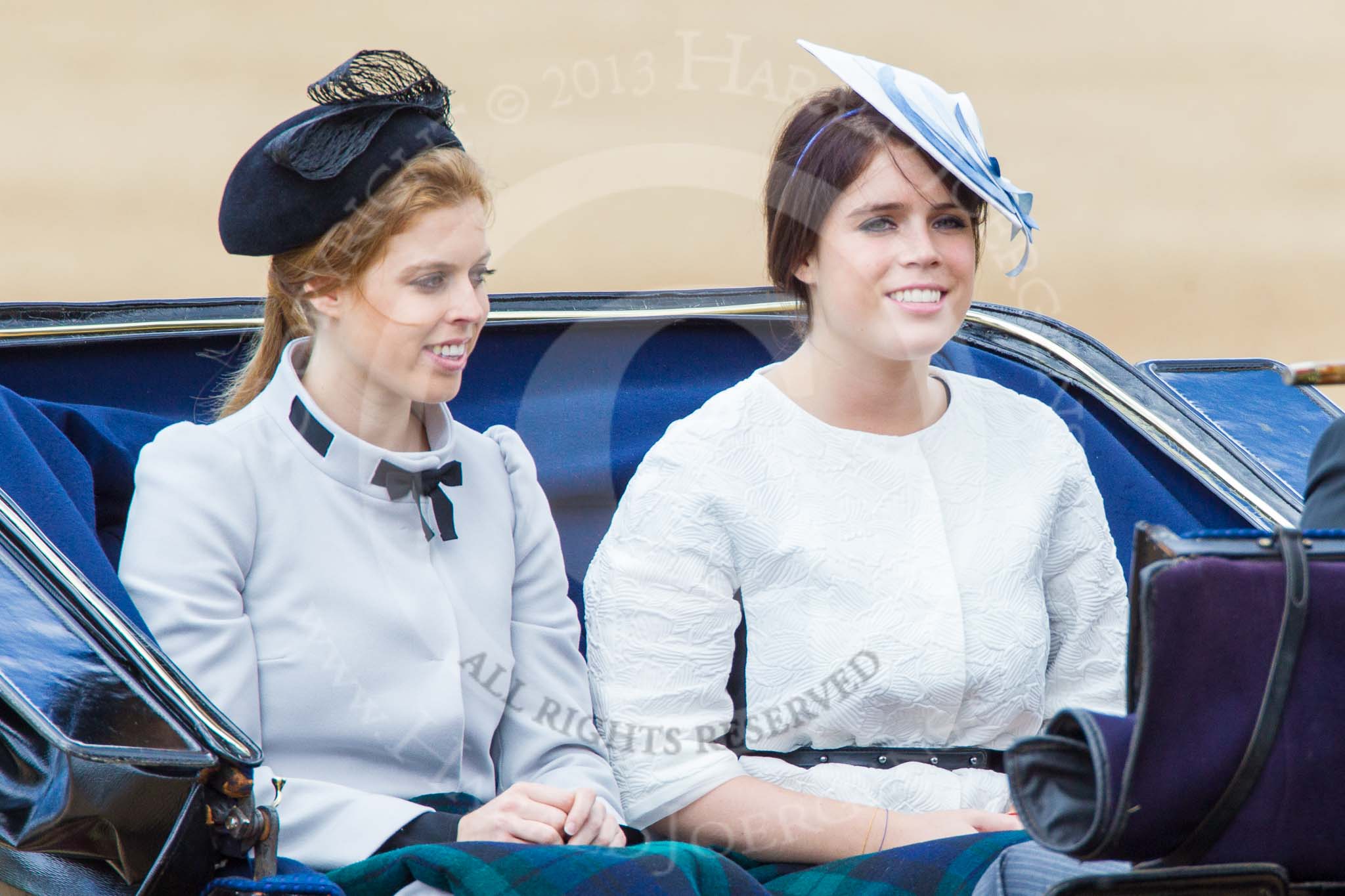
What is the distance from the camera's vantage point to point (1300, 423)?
2457 mm

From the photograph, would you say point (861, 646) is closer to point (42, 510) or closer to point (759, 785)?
point (759, 785)

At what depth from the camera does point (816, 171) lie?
1810mm

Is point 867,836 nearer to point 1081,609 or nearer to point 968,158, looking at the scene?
point 1081,609

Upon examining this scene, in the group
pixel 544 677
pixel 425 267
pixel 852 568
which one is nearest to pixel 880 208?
pixel 852 568

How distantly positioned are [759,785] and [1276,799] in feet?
2.10

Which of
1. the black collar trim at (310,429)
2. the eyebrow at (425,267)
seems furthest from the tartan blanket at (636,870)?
the eyebrow at (425,267)

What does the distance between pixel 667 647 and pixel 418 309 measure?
45 centimetres

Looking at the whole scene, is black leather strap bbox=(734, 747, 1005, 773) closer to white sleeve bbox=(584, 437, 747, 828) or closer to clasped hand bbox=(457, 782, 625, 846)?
white sleeve bbox=(584, 437, 747, 828)

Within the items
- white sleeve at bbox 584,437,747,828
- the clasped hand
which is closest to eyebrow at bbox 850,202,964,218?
white sleeve at bbox 584,437,747,828

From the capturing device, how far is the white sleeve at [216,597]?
147 centimetres

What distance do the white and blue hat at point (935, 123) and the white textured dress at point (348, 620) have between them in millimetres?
591

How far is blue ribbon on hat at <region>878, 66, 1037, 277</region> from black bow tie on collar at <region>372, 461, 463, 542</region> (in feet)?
2.07

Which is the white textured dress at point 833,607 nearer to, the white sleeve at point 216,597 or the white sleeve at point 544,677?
the white sleeve at point 544,677

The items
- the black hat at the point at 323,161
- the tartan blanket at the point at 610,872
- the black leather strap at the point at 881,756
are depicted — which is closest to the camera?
the tartan blanket at the point at 610,872
